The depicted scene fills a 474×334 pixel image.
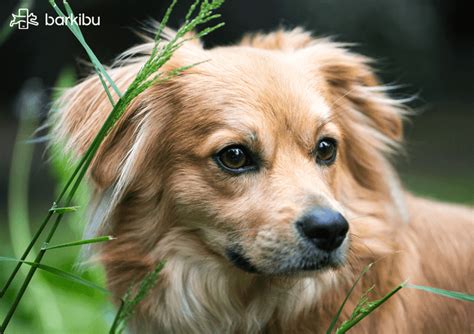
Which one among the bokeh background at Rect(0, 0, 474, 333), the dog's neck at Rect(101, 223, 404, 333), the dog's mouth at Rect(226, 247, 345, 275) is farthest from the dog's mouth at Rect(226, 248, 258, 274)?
the bokeh background at Rect(0, 0, 474, 333)

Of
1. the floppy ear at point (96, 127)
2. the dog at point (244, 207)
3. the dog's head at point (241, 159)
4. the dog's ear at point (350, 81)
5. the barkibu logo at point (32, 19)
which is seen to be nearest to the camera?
the barkibu logo at point (32, 19)

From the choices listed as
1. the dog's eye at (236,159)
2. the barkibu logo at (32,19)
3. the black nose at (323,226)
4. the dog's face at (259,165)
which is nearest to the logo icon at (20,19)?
the barkibu logo at (32,19)

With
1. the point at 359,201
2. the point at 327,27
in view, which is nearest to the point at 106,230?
the point at 359,201

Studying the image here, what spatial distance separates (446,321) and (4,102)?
619 cm

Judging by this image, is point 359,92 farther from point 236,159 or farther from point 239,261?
point 239,261

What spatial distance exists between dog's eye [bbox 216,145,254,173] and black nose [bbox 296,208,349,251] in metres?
0.37

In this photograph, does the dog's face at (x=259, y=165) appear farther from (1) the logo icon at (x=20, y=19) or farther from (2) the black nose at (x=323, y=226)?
(1) the logo icon at (x=20, y=19)

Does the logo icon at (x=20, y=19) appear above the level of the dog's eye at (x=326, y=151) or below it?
above

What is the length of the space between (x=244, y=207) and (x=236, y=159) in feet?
0.69

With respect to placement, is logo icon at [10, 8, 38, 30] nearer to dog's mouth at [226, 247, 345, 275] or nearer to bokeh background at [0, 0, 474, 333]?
dog's mouth at [226, 247, 345, 275]

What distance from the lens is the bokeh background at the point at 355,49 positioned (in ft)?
24.6

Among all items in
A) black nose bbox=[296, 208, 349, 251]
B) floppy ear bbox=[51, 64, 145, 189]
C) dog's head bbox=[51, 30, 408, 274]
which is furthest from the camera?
floppy ear bbox=[51, 64, 145, 189]

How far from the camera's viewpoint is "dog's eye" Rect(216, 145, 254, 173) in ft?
10.1

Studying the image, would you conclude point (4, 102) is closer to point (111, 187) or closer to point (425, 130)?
Answer: point (425, 130)
